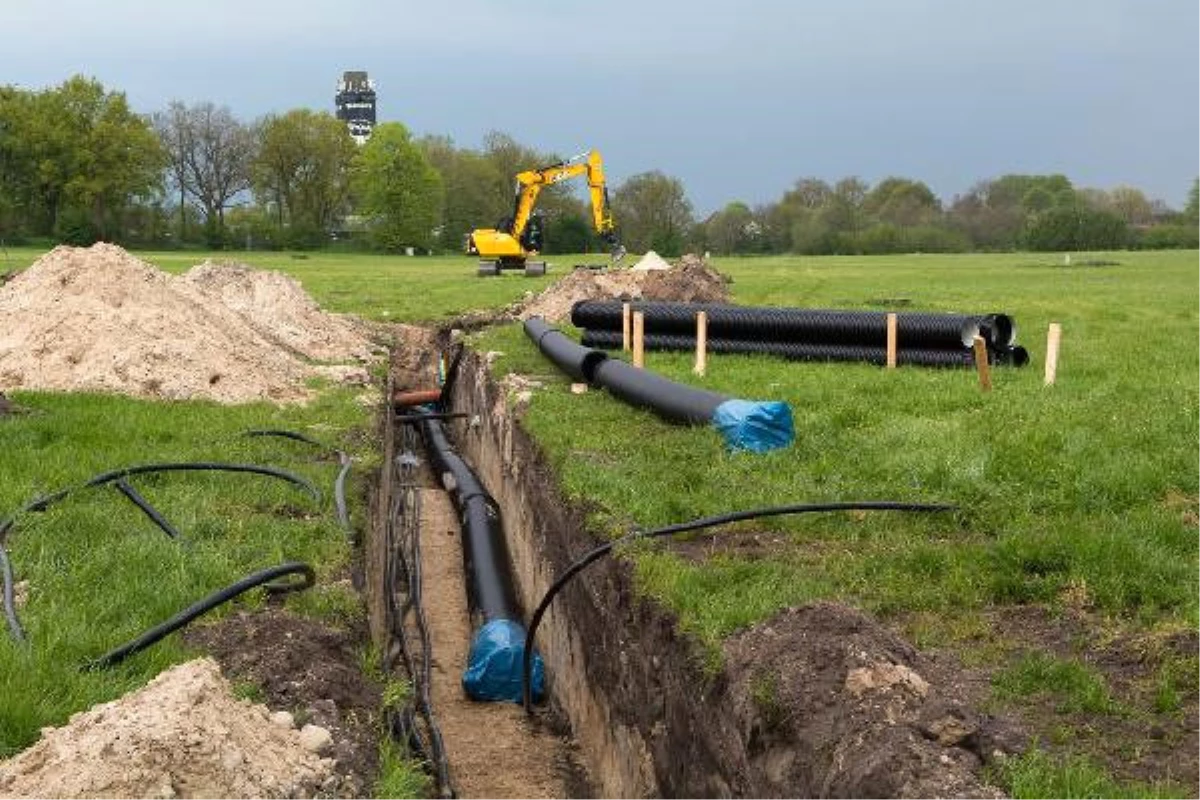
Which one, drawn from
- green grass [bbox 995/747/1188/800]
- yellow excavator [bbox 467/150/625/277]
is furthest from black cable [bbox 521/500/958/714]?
yellow excavator [bbox 467/150/625/277]

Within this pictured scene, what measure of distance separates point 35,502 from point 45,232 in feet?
223

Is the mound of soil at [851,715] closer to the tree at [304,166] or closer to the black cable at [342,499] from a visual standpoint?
the black cable at [342,499]

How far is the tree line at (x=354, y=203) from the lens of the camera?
2611 inches

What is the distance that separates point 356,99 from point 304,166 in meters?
98.9

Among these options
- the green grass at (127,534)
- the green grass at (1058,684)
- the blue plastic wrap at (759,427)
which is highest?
A: the blue plastic wrap at (759,427)

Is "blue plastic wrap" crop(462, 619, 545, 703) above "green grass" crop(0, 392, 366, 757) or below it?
below

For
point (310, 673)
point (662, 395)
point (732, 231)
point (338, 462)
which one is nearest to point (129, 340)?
point (338, 462)

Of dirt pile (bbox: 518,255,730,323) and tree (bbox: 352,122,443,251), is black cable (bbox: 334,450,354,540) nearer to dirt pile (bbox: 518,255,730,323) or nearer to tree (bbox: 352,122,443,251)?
dirt pile (bbox: 518,255,730,323)

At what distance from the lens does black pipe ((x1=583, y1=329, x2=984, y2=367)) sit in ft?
42.9

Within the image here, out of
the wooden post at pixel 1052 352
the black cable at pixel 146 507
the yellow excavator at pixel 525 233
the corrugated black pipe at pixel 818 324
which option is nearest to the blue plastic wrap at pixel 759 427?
the wooden post at pixel 1052 352

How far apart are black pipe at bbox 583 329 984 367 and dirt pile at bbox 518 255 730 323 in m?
5.61

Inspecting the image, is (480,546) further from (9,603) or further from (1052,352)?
(9,603)

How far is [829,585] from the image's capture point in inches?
231

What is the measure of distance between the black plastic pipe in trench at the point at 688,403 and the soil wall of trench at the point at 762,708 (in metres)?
1.58
